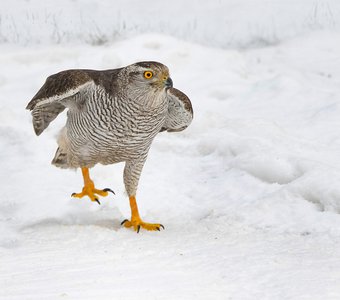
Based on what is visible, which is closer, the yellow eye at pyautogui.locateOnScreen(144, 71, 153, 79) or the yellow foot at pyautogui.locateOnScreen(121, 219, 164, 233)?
the yellow eye at pyautogui.locateOnScreen(144, 71, 153, 79)

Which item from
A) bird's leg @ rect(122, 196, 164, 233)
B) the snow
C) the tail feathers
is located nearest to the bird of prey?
bird's leg @ rect(122, 196, 164, 233)

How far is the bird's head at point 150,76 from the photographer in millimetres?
5809

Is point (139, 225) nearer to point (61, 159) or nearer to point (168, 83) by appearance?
point (61, 159)

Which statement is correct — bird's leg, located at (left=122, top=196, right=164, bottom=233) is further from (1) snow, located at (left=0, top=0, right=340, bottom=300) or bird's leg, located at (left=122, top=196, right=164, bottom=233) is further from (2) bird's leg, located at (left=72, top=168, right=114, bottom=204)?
(2) bird's leg, located at (left=72, top=168, right=114, bottom=204)

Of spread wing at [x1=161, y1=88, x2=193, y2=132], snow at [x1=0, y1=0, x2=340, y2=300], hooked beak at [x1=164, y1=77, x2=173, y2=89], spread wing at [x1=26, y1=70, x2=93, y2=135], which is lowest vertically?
snow at [x1=0, y1=0, x2=340, y2=300]

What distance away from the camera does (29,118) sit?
9.64 m

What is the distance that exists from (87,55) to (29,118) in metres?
2.80

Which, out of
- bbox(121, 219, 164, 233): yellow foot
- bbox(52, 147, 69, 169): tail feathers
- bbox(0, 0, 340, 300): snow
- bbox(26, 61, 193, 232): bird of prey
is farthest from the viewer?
bbox(52, 147, 69, 169): tail feathers

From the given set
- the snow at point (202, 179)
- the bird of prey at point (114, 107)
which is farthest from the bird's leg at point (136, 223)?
the snow at point (202, 179)

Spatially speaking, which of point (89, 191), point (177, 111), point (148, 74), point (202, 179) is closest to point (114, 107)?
point (148, 74)

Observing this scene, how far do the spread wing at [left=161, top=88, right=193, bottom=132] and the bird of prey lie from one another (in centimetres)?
3

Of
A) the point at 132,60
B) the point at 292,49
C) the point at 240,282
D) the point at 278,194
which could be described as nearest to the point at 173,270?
the point at 240,282

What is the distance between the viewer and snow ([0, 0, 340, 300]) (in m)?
4.68

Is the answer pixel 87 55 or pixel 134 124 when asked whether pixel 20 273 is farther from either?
pixel 87 55
